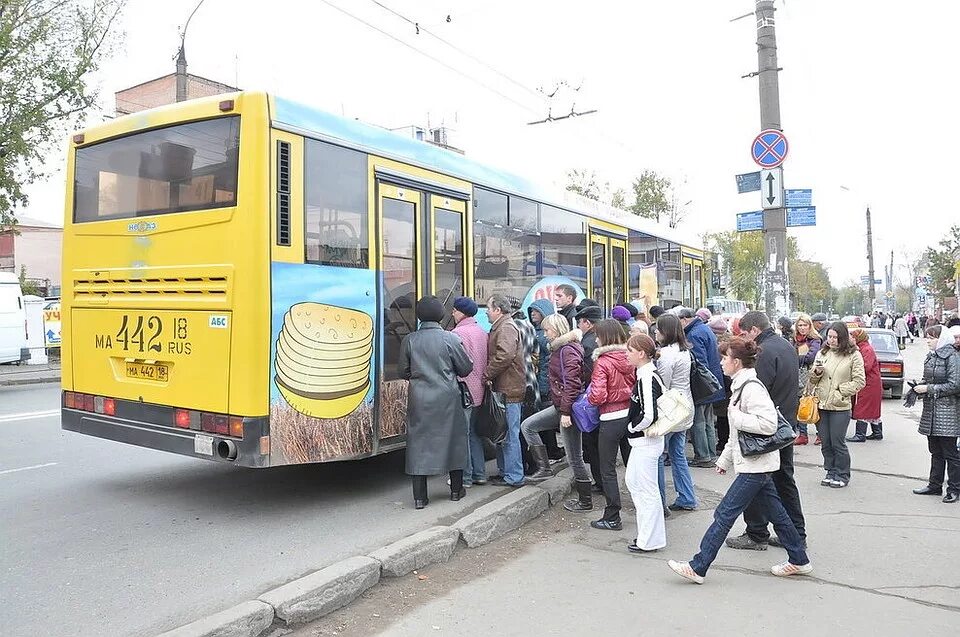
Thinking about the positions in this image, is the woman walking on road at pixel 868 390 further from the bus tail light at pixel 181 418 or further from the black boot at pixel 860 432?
the bus tail light at pixel 181 418

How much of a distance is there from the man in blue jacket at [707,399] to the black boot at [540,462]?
1569 millimetres

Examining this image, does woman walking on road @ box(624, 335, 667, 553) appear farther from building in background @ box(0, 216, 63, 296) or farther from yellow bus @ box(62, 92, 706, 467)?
building in background @ box(0, 216, 63, 296)

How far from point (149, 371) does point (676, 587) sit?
451 centimetres

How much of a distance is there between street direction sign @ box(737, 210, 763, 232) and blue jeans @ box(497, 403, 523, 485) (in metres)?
7.95

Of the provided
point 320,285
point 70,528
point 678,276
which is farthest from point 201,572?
point 678,276

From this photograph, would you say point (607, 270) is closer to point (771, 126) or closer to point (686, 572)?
point (771, 126)

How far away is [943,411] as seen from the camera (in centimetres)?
691

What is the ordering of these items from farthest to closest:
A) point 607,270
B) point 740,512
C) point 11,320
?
point 11,320
point 607,270
point 740,512

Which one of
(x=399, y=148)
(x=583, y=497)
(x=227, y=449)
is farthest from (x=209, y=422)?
(x=583, y=497)

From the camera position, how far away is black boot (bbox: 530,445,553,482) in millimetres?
7414

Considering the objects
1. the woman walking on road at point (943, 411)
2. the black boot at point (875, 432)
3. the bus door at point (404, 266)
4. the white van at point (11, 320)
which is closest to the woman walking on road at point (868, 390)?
the black boot at point (875, 432)

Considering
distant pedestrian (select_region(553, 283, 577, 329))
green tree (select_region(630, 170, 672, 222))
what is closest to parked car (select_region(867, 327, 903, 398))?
distant pedestrian (select_region(553, 283, 577, 329))

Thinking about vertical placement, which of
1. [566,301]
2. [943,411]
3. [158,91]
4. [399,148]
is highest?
[158,91]

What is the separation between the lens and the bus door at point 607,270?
11859mm
